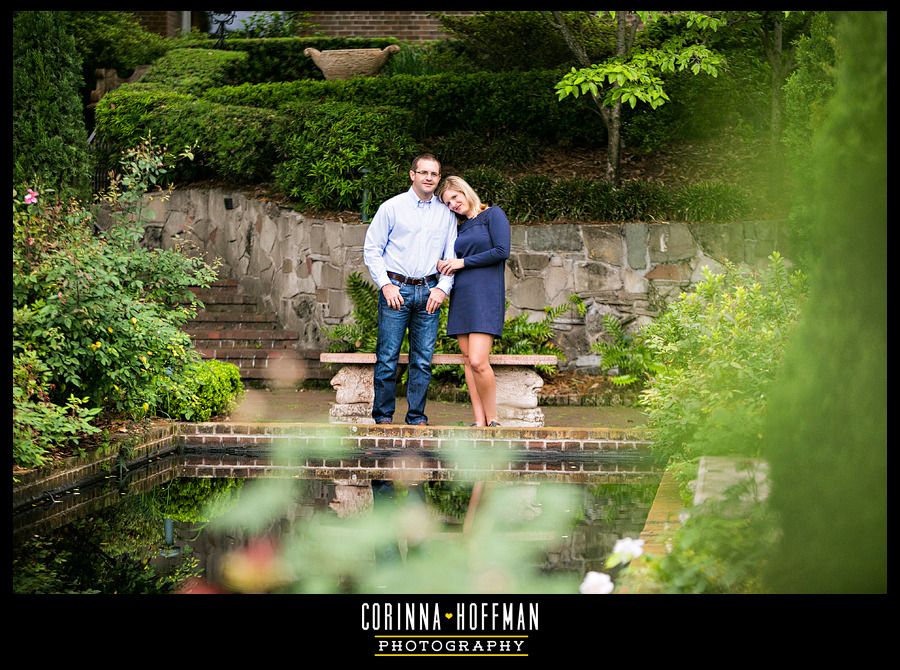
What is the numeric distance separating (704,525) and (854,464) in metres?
0.75

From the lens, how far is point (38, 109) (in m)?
10.7

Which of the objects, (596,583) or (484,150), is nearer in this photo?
(596,583)

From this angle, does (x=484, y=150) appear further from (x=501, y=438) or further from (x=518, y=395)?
(x=501, y=438)

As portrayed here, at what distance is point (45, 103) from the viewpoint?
10680 millimetres

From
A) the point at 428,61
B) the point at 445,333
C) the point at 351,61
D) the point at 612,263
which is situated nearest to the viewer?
the point at 445,333

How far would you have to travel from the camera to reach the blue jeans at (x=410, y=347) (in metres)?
7.50

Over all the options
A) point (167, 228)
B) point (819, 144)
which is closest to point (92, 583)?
point (819, 144)

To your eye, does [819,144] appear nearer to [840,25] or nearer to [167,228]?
[840,25]

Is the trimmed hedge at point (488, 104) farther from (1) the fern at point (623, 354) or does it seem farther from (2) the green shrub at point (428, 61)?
(1) the fern at point (623, 354)

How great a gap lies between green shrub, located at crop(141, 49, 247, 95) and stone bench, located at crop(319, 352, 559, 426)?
22.8 ft

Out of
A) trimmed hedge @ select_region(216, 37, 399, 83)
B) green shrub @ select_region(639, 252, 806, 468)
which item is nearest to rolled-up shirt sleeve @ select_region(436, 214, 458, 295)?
green shrub @ select_region(639, 252, 806, 468)

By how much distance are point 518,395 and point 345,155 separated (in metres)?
4.00

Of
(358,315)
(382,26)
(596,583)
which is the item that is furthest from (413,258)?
(382,26)
